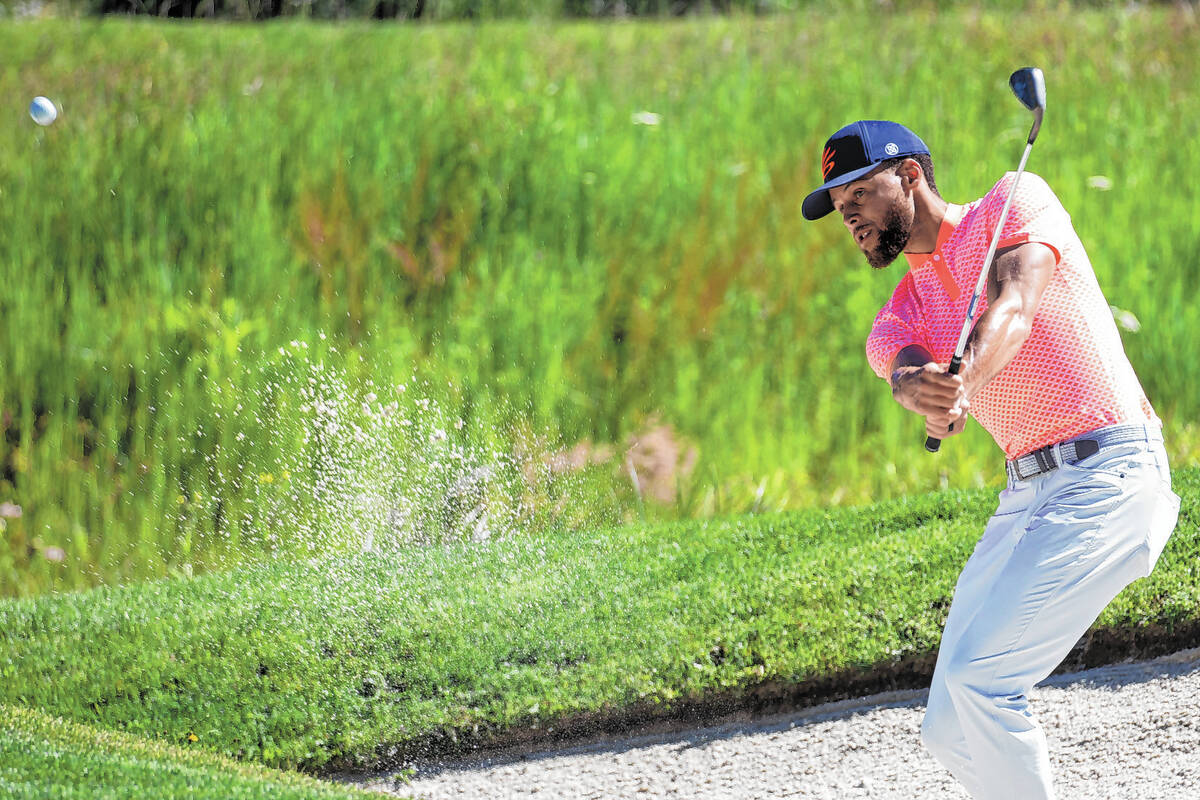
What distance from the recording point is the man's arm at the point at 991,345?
114 inches

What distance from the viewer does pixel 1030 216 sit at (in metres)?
3.04

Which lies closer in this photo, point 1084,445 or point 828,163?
point 1084,445

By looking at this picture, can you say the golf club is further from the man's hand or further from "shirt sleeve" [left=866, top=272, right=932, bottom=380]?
"shirt sleeve" [left=866, top=272, right=932, bottom=380]

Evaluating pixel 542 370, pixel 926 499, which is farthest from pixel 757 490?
pixel 542 370

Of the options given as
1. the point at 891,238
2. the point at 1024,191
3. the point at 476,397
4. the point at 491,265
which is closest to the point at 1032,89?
the point at 1024,191

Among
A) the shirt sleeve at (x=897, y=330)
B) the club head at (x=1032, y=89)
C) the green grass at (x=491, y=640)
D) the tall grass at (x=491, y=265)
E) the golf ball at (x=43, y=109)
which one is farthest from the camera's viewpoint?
the golf ball at (x=43, y=109)

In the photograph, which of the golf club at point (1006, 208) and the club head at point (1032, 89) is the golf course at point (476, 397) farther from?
the club head at point (1032, 89)

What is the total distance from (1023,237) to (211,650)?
3.41 m

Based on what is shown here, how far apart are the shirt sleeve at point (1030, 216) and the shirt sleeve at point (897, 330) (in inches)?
15.6

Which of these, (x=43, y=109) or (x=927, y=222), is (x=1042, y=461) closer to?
(x=927, y=222)

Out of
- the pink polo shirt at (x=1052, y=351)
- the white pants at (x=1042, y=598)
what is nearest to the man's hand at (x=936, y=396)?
the pink polo shirt at (x=1052, y=351)

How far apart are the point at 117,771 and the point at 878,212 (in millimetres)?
2744

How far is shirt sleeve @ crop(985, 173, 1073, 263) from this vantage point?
3.02 metres

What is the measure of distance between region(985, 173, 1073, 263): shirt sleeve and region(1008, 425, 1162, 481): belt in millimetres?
426
